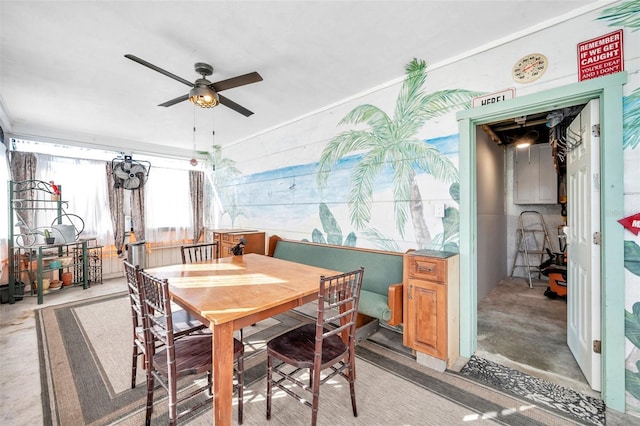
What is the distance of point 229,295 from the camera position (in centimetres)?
171

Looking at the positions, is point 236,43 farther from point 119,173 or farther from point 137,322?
point 119,173

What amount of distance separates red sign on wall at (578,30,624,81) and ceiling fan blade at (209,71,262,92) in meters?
2.46

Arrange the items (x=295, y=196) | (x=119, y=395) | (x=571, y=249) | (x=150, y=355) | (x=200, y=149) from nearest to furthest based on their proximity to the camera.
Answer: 1. (x=150, y=355)
2. (x=119, y=395)
3. (x=571, y=249)
4. (x=295, y=196)
5. (x=200, y=149)

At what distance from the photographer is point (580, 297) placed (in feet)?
7.26

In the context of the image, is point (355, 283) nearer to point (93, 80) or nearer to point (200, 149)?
point (93, 80)

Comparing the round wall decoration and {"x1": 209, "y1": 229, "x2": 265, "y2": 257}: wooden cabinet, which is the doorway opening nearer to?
the round wall decoration

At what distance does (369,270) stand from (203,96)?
8.02ft

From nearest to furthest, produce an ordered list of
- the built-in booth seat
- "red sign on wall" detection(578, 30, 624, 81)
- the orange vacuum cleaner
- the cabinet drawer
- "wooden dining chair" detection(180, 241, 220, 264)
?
"red sign on wall" detection(578, 30, 624, 81), the cabinet drawer, the built-in booth seat, "wooden dining chair" detection(180, 241, 220, 264), the orange vacuum cleaner

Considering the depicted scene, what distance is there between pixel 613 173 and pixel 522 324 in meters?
2.10

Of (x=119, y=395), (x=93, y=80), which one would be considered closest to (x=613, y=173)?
(x=119, y=395)

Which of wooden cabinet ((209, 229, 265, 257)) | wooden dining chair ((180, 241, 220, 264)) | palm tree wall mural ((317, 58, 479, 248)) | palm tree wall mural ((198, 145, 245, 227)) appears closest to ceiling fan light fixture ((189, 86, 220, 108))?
wooden dining chair ((180, 241, 220, 264))

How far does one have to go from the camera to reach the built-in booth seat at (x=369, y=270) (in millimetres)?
2414

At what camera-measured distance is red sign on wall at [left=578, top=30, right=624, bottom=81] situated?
5.95 ft

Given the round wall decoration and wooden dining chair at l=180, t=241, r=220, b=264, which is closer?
the round wall decoration
